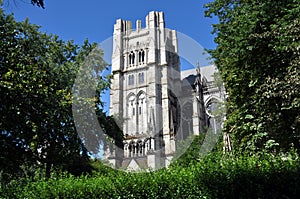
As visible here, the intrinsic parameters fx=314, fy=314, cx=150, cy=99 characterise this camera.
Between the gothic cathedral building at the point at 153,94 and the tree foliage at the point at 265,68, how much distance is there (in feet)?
114

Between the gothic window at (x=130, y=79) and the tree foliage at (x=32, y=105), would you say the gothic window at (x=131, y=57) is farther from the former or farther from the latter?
the tree foliage at (x=32, y=105)

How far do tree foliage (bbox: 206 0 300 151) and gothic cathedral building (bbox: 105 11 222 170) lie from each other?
3479cm

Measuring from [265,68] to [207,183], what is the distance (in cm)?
594

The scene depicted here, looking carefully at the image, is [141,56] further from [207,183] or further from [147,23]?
[207,183]

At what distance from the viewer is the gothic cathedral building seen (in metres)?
49.2

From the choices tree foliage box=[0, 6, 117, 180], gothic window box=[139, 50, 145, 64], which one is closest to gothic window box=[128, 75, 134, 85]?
gothic window box=[139, 50, 145, 64]

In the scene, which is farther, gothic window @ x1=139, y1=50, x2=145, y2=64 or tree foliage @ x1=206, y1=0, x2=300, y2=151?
gothic window @ x1=139, y1=50, x2=145, y2=64

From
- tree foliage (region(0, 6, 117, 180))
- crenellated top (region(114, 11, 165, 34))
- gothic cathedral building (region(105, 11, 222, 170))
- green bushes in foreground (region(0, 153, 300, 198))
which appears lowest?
green bushes in foreground (region(0, 153, 300, 198))

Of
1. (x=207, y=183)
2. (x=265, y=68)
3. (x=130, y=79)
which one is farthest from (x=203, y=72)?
(x=207, y=183)

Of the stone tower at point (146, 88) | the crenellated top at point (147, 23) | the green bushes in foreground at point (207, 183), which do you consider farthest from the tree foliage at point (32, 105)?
the crenellated top at point (147, 23)

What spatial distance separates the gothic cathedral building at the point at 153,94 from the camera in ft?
161

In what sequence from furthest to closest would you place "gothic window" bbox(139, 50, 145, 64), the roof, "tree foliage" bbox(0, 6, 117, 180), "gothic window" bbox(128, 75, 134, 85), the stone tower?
the roof
"gothic window" bbox(139, 50, 145, 64)
"gothic window" bbox(128, 75, 134, 85)
the stone tower
"tree foliage" bbox(0, 6, 117, 180)

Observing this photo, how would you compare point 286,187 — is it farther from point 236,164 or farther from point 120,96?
point 120,96

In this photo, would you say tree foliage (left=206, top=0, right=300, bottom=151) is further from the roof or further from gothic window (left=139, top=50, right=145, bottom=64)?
the roof
